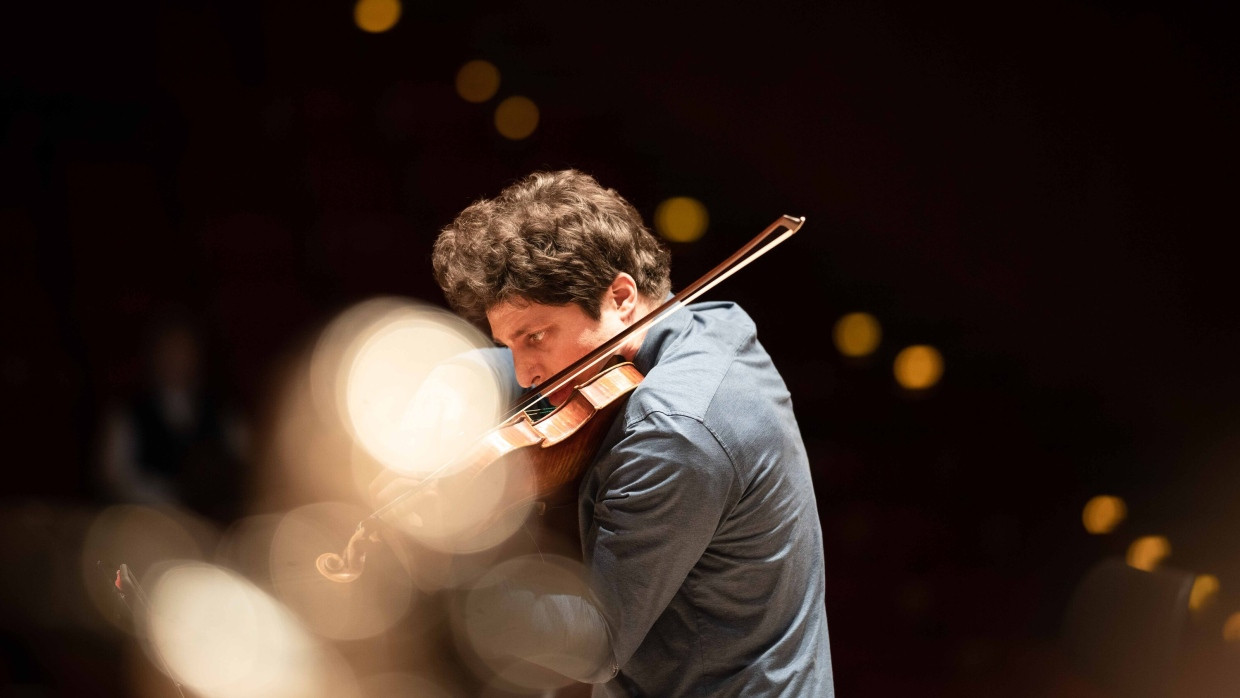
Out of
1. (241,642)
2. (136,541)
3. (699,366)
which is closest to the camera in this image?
(699,366)

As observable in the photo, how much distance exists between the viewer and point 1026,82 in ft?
6.55

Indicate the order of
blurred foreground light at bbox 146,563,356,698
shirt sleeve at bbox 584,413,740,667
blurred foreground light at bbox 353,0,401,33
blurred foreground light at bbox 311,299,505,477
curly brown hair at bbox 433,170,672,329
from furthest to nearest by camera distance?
blurred foreground light at bbox 311,299,505,477 < blurred foreground light at bbox 353,0,401,33 < blurred foreground light at bbox 146,563,356,698 < curly brown hair at bbox 433,170,672,329 < shirt sleeve at bbox 584,413,740,667

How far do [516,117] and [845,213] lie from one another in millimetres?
817

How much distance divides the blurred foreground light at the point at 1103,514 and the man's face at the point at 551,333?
54.8 inches

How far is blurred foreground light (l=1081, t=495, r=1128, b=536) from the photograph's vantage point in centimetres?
208

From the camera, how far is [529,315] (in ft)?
4.45

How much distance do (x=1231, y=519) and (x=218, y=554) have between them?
231 cm

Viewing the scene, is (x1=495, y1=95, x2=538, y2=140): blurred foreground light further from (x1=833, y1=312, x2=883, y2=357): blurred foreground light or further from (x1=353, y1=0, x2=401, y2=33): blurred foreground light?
(x1=833, y1=312, x2=883, y2=357): blurred foreground light

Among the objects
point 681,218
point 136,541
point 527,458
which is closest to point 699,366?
point 527,458

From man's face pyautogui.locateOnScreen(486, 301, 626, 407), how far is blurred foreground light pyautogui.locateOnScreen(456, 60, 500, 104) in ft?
2.74

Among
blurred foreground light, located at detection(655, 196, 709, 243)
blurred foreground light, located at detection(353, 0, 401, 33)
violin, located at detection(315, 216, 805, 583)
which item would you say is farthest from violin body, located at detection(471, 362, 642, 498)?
blurred foreground light, located at detection(353, 0, 401, 33)

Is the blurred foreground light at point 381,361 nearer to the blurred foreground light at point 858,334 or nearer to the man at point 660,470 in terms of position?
the man at point 660,470

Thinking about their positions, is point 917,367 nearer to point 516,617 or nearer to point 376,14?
point 516,617

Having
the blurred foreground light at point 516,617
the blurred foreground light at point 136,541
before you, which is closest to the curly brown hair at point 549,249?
the blurred foreground light at point 516,617
